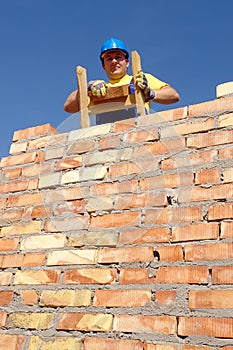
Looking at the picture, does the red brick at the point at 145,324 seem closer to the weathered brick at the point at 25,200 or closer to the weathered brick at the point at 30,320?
the weathered brick at the point at 30,320

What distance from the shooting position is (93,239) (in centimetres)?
196

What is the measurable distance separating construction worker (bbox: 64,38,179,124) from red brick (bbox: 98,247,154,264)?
0.84m

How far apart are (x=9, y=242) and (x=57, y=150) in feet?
1.83

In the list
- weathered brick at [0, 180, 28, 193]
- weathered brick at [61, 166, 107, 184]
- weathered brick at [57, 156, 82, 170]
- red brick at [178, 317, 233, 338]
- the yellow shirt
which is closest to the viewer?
red brick at [178, 317, 233, 338]

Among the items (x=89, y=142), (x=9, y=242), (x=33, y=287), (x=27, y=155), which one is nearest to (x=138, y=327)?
(x=33, y=287)

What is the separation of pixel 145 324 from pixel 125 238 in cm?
39

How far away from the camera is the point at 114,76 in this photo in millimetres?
2680

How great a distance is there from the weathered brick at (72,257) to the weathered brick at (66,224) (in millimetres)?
119

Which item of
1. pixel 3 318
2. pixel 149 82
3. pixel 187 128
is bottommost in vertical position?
pixel 3 318

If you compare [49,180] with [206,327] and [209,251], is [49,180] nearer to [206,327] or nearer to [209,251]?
[209,251]

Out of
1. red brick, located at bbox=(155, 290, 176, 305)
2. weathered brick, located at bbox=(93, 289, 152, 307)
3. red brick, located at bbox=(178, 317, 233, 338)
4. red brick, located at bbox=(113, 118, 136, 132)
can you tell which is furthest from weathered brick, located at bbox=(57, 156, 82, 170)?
red brick, located at bbox=(178, 317, 233, 338)

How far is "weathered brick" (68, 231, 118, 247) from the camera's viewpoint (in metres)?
1.92

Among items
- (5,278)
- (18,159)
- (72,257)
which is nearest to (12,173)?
(18,159)

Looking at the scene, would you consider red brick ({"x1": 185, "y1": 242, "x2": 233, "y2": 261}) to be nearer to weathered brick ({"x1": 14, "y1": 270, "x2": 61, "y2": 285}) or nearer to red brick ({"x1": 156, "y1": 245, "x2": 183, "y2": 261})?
red brick ({"x1": 156, "y1": 245, "x2": 183, "y2": 261})
